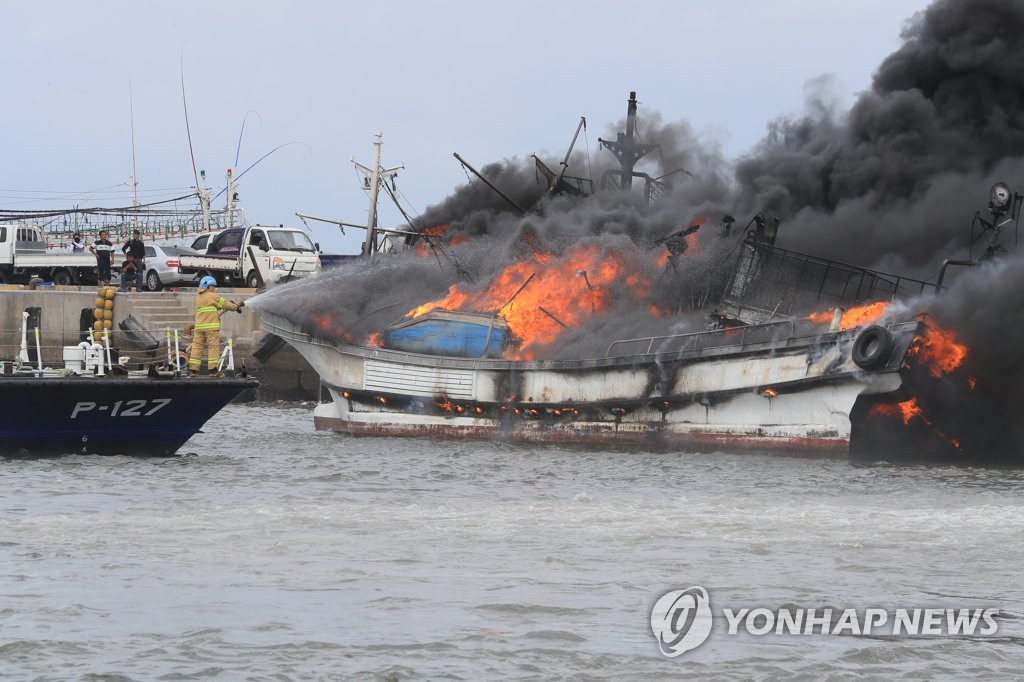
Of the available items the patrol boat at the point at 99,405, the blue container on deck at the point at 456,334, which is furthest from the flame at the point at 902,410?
the patrol boat at the point at 99,405

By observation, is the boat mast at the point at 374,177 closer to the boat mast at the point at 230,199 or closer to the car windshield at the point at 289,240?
the car windshield at the point at 289,240

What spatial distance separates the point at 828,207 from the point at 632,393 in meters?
8.09

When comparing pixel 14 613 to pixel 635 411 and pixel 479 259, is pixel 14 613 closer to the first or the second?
pixel 635 411

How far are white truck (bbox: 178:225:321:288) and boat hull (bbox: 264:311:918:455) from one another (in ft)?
34.2

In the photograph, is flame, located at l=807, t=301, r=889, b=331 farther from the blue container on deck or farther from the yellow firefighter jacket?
the yellow firefighter jacket

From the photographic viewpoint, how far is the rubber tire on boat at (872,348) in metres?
23.4

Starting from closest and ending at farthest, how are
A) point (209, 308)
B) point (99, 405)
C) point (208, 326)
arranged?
point (99, 405) → point (209, 308) → point (208, 326)

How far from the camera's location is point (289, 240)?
4206 cm

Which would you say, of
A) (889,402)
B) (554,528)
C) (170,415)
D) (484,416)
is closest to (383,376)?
(484,416)

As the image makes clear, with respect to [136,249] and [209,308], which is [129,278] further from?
[209,308]

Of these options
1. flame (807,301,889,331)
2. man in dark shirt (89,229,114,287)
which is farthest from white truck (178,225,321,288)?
flame (807,301,889,331)

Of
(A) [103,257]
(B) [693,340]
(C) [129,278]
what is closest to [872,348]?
(B) [693,340]

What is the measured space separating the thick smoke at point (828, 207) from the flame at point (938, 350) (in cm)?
384

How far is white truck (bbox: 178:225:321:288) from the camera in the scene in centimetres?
4103
